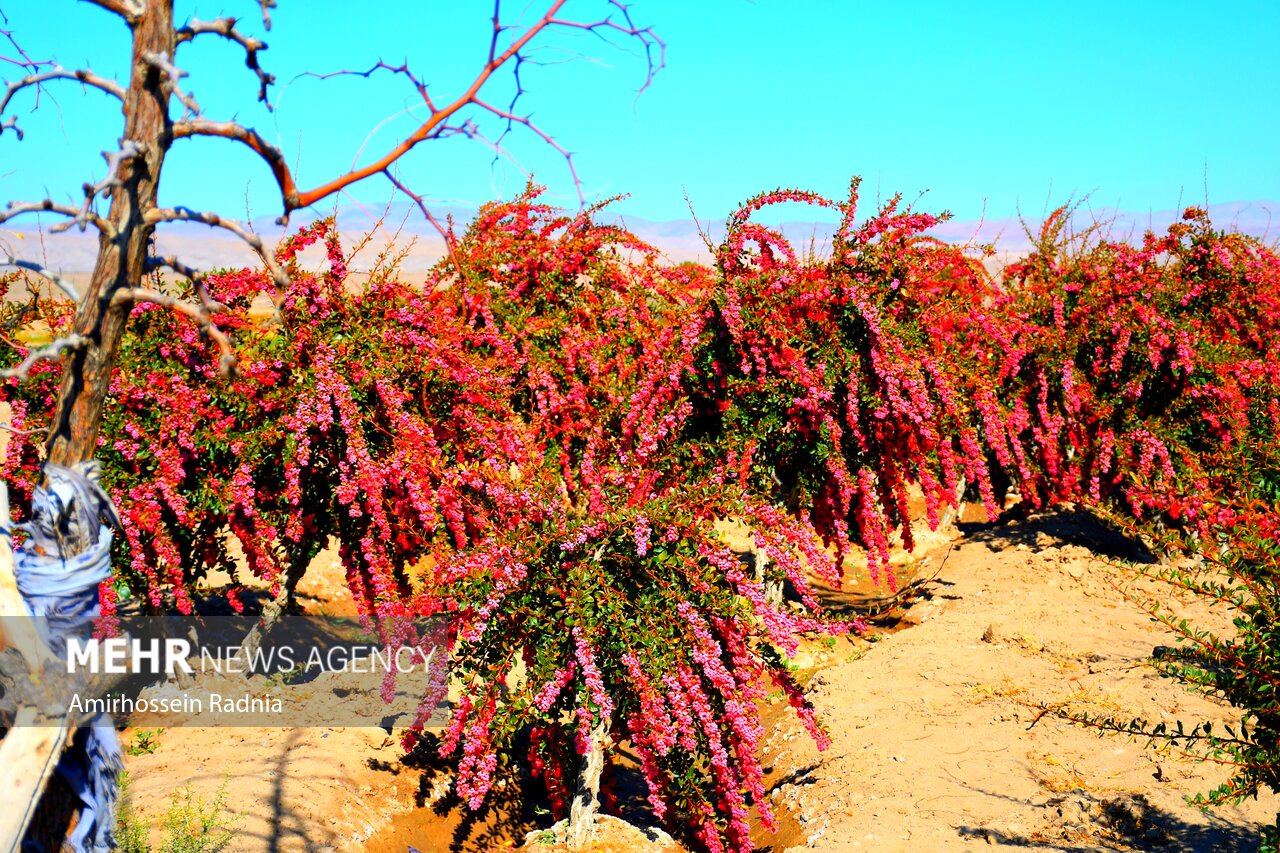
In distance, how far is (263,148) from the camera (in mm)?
3021

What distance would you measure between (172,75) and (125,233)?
55 centimetres

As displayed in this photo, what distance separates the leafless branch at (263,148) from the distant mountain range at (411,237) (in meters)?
0.24

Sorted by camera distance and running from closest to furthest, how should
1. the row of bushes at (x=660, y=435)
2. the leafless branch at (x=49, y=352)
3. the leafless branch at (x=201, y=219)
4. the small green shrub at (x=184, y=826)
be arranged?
the leafless branch at (x=49, y=352) → the leafless branch at (x=201, y=219) → the small green shrub at (x=184, y=826) → the row of bushes at (x=660, y=435)

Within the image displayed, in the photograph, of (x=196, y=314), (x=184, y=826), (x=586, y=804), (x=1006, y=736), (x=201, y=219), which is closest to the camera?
(x=196, y=314)

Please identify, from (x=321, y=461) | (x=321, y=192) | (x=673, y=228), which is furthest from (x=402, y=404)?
(x=673, y=228)

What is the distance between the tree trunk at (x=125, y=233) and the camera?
3162 millimetres

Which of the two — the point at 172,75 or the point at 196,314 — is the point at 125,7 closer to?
the point at 172,75

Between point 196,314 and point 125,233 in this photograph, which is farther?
point 125,233

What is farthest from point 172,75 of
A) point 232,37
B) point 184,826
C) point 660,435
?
point 660,435

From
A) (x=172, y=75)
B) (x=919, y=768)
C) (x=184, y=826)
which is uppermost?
(x=172, y=75)

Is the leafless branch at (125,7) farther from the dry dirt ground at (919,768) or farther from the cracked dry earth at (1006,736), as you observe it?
the cracked dry earth at (1006,736)

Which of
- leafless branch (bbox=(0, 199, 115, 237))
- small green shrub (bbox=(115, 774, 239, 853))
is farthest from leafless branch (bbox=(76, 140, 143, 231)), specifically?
small green shrub (bbox=(115, 774, 239, 853))

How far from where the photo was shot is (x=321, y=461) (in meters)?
8.52

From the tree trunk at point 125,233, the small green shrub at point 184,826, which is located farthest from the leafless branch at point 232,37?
the small green shrub at point 184,826
